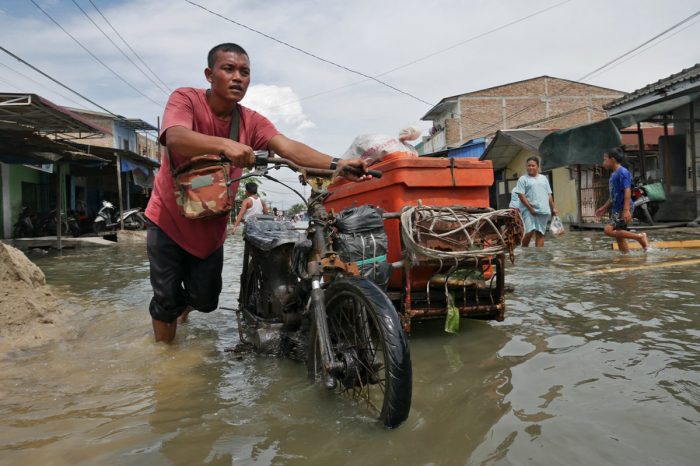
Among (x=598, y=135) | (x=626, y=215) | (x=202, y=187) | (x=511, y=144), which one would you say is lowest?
(x=626, y=215)

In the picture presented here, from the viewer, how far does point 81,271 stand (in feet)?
26.1

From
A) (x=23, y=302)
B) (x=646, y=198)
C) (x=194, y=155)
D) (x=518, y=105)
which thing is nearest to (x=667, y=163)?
(x=646, y=198)

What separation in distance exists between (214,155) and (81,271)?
6701mm

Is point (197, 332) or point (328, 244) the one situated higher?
point (328, 244)

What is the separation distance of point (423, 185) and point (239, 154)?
157 cm

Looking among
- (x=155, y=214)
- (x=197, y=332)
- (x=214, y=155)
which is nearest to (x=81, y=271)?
(x=197, y=332)

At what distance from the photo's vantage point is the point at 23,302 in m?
4.13

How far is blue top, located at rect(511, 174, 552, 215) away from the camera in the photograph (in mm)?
7473

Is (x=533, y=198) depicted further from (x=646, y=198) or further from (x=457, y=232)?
(x=646, y=198)

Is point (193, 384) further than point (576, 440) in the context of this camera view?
Yes

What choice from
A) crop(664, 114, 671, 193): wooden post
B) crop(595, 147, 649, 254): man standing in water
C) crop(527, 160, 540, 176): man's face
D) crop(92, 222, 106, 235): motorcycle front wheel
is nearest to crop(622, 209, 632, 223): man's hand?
crop(595, 147, 649, 254): man standing in water

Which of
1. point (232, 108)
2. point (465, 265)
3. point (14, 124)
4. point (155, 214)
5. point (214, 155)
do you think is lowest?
point (465, 265)

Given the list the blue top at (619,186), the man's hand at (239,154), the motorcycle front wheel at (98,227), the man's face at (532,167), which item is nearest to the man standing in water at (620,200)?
the blue top at (619,186)

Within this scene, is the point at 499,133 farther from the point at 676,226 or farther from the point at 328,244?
the point at 328,244
